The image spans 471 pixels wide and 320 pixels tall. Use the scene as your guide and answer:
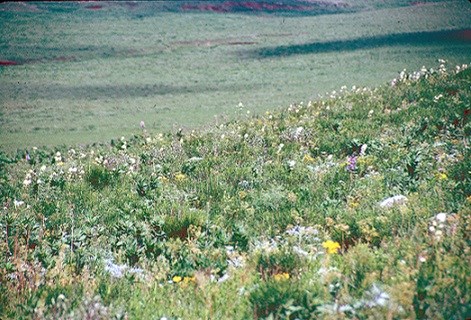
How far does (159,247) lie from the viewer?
5.86m

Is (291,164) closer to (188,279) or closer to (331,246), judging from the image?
(331,246)

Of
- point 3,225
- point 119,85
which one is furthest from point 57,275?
point 119,85

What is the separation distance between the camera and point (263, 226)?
6.40 metres

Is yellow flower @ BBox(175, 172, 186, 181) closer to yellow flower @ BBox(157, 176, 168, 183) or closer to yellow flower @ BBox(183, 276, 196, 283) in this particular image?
yellow flower @ BBox(157, 176, 168, 183)

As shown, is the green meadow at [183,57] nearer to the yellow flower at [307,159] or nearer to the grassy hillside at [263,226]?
the grassy hillside at [263,226]

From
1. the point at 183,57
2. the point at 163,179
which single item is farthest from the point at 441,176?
the point at 183,57

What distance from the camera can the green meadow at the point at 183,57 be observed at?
28308mm

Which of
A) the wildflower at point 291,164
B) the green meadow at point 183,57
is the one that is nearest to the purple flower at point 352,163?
the wildflower at point 291,164

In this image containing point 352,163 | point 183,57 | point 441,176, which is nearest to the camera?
point 441,176

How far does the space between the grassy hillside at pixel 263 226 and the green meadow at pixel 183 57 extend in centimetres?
1257

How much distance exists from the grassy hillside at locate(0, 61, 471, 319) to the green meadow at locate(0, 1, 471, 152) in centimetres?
1257

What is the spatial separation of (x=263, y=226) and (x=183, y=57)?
155ft

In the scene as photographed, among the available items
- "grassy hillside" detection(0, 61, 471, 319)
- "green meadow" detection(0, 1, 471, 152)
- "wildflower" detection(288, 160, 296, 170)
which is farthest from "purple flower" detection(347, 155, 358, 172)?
"green meadow" detection(0, 1, 471, 152)

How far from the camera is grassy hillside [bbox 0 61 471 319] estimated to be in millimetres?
4043
